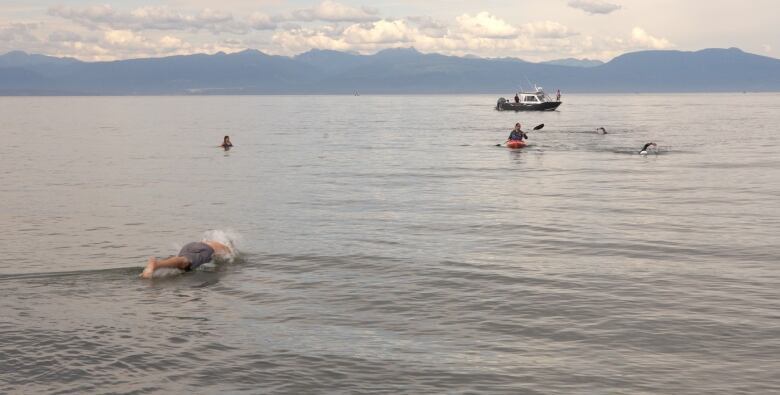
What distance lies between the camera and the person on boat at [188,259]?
17.4 m

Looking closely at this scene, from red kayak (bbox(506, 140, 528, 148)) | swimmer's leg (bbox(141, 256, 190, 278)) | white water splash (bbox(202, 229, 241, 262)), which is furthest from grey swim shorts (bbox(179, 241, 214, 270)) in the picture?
red kayak (bbox(506, 140, 528, 148))

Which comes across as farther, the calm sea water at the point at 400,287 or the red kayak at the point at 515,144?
the red kayak at the point at 515,144

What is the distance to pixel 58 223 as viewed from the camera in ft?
82.6

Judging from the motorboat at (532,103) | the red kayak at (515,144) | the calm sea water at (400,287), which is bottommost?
the calm sea water at (400,287)

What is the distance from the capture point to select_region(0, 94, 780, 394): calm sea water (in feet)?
38.3

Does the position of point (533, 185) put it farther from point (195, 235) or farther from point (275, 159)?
point (275, 159)

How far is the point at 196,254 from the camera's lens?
18234mm

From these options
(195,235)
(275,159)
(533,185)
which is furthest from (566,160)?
(195,235)

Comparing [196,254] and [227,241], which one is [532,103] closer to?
[227,241]

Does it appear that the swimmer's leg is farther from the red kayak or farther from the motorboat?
the motorboat

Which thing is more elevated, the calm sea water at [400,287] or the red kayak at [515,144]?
the red kayak at [515,144]

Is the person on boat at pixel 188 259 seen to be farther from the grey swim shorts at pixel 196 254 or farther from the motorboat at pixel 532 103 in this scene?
the motorboat at pixel 532 103

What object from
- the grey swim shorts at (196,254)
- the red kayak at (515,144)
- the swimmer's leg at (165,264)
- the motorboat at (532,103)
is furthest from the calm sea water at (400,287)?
the motorboat at (532,103)

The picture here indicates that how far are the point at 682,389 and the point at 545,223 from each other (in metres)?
14.1
